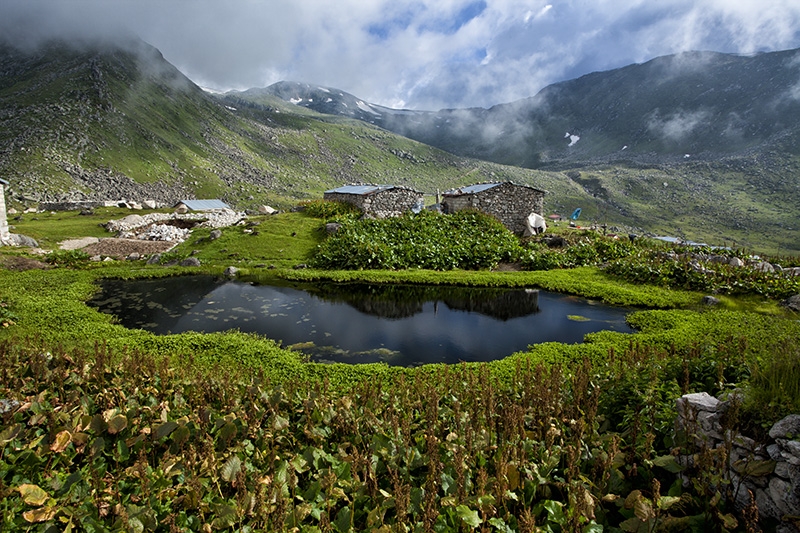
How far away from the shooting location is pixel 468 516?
4898 millimetres

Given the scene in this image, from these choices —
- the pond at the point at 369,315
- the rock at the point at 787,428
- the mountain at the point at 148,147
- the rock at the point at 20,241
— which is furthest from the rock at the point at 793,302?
the mountain at the point at 148,147

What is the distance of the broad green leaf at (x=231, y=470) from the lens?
19.5 feet

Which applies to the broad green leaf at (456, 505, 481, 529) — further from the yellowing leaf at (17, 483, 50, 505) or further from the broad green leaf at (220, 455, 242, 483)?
the yellowing leaf at (17, 483, 50, 505)

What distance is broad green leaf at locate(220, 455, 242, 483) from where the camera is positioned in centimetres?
594

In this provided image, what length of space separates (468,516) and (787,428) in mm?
4248

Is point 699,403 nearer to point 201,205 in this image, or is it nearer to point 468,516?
point 468,516

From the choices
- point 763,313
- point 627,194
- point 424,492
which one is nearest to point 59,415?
point 424,492

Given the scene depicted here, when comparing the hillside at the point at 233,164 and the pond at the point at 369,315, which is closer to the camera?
the pond at the point at 369,315

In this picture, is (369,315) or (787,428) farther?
(369,315)

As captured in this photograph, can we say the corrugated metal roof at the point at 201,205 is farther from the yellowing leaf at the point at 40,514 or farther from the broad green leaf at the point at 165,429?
the yellowing leaf at the point at 40,514

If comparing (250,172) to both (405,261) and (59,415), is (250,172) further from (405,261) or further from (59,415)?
(59,415)

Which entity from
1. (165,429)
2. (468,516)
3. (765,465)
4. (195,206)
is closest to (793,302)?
(765,465)

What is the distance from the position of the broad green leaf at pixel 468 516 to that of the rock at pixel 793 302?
21441 mm

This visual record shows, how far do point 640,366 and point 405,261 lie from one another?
20.1 meters
